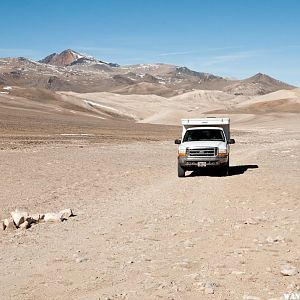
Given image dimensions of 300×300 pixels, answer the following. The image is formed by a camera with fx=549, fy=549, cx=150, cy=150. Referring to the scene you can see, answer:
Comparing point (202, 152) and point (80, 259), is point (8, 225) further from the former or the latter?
point (202, 152)

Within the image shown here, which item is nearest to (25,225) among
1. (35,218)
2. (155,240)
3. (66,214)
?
(35,218)

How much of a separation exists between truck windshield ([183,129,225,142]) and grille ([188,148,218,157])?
62.3 inches

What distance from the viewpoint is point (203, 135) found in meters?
22.9

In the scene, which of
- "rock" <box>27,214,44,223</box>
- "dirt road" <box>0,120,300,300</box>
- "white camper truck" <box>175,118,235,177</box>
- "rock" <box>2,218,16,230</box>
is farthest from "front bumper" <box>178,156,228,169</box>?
"rock" <box>2,218,16,230</box>

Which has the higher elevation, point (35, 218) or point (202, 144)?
point (202, 144)

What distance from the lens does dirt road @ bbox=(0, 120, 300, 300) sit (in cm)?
735

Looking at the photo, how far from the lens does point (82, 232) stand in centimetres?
1108

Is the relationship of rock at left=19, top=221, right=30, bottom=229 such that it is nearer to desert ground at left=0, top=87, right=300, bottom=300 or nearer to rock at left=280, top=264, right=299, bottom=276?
desert ground at left=0, top=87, right=300, bottom=300

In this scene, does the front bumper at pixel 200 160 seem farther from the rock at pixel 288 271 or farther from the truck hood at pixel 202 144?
the rock at pixel 288 271

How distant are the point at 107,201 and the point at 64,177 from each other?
20.7 ft

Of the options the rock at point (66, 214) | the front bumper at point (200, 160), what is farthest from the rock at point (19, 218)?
the front bumper at point (200, 160)

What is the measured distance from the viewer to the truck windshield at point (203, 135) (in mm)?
22781

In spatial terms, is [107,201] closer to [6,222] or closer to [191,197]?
[191,197]

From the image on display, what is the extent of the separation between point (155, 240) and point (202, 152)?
11.4m
